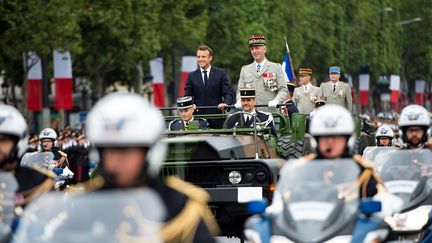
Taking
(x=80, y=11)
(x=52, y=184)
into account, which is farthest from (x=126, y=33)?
(x=52, y=184)

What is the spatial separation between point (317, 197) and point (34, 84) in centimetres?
3571

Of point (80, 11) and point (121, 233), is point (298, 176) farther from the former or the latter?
point (80, 11)

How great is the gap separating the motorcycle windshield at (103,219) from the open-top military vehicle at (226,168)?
406 inches

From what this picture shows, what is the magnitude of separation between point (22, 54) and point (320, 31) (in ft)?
121

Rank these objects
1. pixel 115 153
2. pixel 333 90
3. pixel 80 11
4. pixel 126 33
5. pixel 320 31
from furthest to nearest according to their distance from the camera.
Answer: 1. pixel 320 31
2. pixel 126 33
3. pixel 80 11
4. pixel 333 90
5. pixel 115 153

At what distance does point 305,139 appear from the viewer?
2006cm

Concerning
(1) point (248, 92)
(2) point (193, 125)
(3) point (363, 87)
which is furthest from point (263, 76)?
(3) point (363, 87)

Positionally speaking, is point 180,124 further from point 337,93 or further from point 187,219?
point 187,219

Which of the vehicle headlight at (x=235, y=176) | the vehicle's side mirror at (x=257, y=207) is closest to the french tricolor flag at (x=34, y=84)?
the vehicle headlight at (x=235, y=176)

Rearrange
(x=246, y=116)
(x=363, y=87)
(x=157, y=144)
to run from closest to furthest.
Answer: (x=157, y=144), (x=246, y=116), (x=363, y=87)

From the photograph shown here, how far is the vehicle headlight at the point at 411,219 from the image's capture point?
1193cm

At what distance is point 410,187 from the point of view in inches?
491

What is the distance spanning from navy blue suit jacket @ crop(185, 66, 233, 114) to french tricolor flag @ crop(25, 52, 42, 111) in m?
23.6

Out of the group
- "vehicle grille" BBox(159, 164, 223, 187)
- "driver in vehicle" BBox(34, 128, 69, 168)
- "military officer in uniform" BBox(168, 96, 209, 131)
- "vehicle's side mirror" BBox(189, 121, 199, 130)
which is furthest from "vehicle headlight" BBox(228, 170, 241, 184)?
"driver in vehicle" BBox(34, 128, 69, 168)
